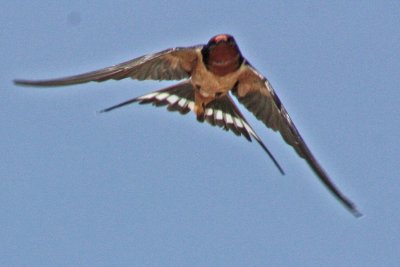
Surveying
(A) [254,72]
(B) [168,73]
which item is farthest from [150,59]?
(A) [254,72]

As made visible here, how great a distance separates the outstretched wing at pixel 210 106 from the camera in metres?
12.1

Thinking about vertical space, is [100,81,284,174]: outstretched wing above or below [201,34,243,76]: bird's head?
below

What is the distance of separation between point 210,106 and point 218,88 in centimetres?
23

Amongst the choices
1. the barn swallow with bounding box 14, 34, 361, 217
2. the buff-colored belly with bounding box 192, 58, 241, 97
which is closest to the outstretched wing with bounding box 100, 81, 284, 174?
the barn swallow with bounding box 14, 34, 361, 217

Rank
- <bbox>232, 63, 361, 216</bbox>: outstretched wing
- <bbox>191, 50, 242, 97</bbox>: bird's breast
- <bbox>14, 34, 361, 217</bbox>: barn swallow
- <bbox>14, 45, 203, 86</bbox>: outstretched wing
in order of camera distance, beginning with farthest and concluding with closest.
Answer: <bbox>191, 50, 242, 97</bbox>: bird's breast
<bbox>232, 63, 361, 216</bbox>: outstretched wing
<bbox>14, 34, 361, 217</bbox>: barn swallow
<bbox>14, 45, 203, 86</bbox>: outstretched wing

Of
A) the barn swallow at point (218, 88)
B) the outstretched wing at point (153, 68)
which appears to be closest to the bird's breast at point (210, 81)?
the barn swallow at point (218, 88)

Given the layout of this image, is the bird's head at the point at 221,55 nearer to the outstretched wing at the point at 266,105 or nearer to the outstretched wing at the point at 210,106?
the outstretched wing at the point at 266,105

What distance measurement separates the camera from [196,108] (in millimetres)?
12375

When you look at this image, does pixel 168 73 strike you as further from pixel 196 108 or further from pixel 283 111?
pixel 283 111

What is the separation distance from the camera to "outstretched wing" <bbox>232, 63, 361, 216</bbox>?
12242mm

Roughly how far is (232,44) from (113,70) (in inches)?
57.5

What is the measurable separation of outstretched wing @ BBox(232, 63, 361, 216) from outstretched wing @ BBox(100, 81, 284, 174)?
19 centimetres

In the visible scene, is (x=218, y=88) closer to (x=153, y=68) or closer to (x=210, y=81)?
(x=210, y=81)

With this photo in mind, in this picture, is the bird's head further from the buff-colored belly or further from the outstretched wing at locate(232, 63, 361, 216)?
the outstretched wing at locate(232, 63, 361, 216)
